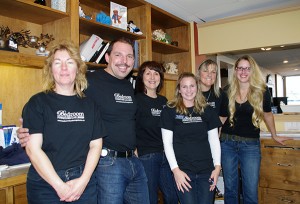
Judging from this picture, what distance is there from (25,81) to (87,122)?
1.21 m

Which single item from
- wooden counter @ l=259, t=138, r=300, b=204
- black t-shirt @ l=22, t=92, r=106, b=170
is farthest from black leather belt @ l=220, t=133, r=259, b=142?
black t-shirt @ l=22, t=92, r=106, b=170

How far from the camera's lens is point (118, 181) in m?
1.48

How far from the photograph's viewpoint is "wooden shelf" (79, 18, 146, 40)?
2350mm

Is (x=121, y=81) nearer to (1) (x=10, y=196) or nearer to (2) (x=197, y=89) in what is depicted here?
(2) (x=197, y=89)

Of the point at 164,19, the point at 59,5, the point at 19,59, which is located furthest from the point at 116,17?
the point at 19,59

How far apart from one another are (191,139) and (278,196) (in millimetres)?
1209

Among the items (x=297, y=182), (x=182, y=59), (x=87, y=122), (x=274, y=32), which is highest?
(x=274, y=32)

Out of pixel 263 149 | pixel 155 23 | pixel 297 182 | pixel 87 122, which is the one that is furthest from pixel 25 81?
pixel 297 182

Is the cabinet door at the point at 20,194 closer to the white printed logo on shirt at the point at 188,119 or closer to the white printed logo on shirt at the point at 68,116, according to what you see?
the white printed logo on shirt at the point at 68,116

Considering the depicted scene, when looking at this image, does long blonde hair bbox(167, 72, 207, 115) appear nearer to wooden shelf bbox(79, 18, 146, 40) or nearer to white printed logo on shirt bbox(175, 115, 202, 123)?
white printed logo on shirt bbox(175, 115, 202, 123)

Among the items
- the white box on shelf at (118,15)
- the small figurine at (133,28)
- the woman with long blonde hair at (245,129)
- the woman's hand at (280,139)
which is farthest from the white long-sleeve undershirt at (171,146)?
the small figurine at (133,28)

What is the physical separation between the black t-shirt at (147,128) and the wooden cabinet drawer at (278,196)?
1.19 m

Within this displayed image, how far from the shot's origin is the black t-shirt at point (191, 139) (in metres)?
1.68

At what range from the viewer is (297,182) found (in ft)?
7.27
